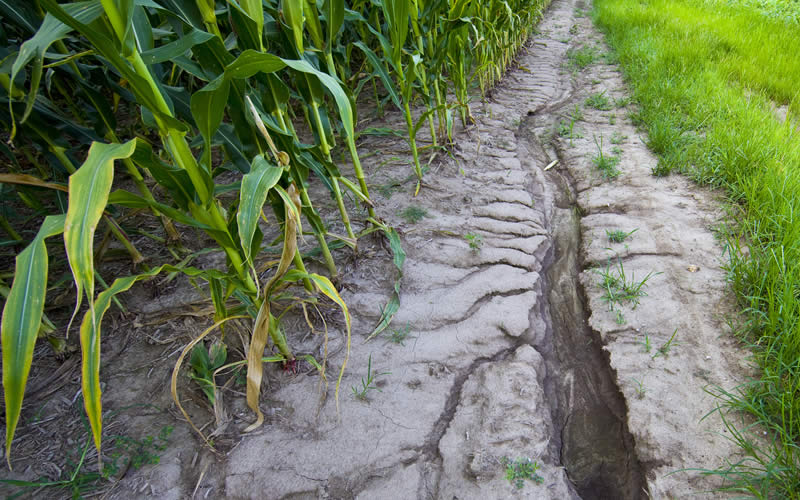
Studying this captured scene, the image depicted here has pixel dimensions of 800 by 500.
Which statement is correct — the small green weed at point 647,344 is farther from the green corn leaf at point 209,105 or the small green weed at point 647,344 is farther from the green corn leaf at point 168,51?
the green corn leaf at point 168,51

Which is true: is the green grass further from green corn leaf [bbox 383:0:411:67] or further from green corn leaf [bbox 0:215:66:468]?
green corn leaf [bbox 383:0:411:67]

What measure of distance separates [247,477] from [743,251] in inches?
72.7

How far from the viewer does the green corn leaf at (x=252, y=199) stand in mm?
748

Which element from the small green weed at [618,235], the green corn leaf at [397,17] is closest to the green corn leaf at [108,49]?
the green corn leaf at [397,17]

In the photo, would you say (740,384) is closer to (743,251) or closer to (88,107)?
(743,251)

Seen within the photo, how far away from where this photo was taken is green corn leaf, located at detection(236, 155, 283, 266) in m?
0.75

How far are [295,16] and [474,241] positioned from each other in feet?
3.53

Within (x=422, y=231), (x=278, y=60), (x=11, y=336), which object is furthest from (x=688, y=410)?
(x=11, y=336)

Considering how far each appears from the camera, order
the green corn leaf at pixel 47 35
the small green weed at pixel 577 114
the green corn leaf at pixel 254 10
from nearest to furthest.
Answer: the green corn leaf at pixel 47 35 → the green corn leaf at pixel 254 10 → the small green weed at pixel 577 114

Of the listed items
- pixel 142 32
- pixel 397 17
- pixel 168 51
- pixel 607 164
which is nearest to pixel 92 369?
pixel 168 51

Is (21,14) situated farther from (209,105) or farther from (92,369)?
(92,369)

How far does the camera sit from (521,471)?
97cm

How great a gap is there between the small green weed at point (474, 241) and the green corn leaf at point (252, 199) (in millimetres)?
1039

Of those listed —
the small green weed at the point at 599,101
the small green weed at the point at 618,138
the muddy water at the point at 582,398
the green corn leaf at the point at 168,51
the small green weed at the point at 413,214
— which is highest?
the green corn leaf at the point at 168,51
